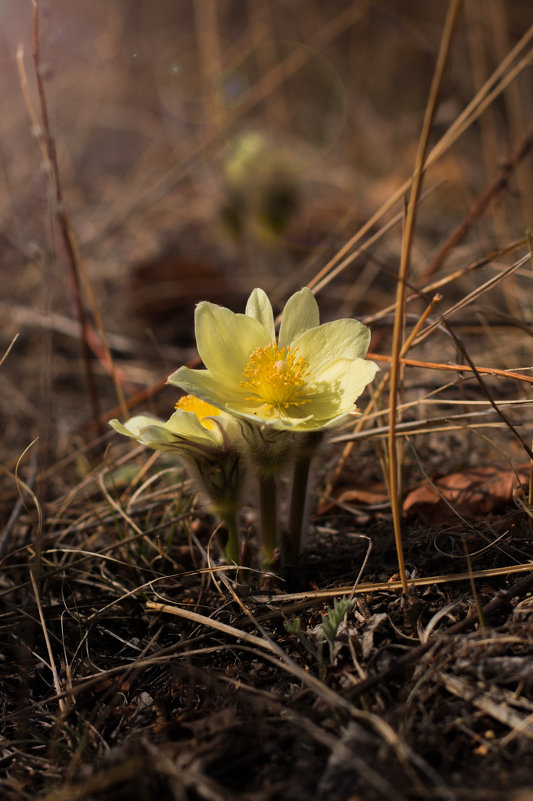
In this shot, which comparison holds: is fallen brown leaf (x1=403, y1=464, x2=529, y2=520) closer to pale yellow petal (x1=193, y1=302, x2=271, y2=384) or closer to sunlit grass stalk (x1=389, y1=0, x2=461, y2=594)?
sunlit grass stalk (x1=389, y1=0, x2=461, y2=594)

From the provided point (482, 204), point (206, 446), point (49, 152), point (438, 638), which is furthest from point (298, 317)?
point (482, 204)

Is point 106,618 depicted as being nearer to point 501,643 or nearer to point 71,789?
point 71,789

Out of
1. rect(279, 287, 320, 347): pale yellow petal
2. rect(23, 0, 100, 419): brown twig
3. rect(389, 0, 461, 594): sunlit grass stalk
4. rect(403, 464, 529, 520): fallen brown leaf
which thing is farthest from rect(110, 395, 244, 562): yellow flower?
rect(23, 0, 100, 419): brown twig

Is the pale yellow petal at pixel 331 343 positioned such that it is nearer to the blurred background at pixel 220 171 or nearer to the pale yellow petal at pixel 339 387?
the pale yellow petal at pixel 339 387

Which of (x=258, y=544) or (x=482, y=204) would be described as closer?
(x=258, y=544)

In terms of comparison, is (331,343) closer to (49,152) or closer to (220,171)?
(49,152)

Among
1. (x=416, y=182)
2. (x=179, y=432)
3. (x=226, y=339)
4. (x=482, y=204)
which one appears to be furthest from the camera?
(x=482, y=204)
